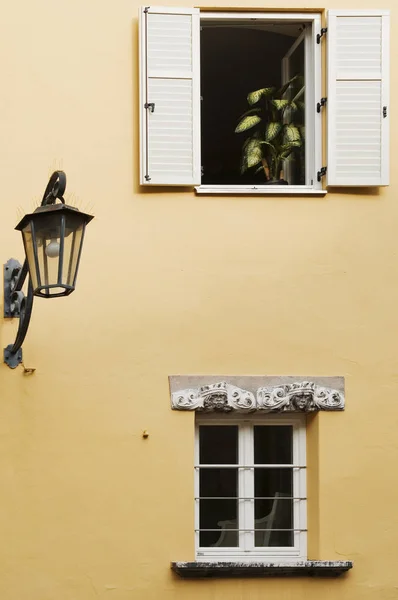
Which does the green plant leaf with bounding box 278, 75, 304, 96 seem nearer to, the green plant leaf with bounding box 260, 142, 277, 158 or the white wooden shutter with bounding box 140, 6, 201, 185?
the green plant leaf with bounding box 260, 142, 277, 158

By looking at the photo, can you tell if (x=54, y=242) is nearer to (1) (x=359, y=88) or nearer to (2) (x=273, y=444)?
(2) (x=273, y=444)

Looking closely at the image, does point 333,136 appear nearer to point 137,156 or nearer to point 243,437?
point 137,156

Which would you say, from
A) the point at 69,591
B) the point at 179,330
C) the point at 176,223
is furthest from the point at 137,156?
the point at 69,591

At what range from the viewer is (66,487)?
831 cm

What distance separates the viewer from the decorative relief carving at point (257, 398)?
8406 millimetres

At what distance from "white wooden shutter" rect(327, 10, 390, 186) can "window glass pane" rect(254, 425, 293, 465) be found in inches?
70.1

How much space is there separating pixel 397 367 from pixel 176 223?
1692 millimetres

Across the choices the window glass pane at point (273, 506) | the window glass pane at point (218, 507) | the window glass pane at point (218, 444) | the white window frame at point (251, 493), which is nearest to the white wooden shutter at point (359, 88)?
the white window frame at point (251, 493)

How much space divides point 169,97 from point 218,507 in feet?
8.73

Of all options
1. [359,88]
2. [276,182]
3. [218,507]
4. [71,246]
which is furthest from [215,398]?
[359,88]

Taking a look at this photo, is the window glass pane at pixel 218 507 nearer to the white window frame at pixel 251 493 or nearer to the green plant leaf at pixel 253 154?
the white window frame at pixel 251 493

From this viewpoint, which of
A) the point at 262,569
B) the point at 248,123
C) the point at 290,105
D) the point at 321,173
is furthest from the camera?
the point at 290,105

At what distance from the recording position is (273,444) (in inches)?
344

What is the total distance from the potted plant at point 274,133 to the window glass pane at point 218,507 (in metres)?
1.97
